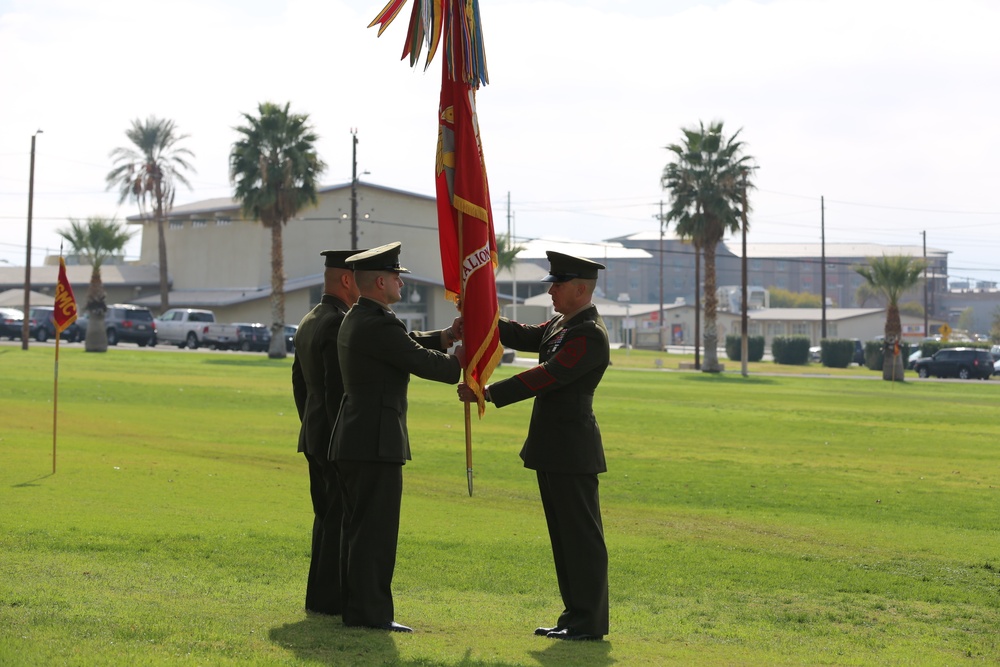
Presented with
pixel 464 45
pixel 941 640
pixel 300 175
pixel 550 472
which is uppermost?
pixel 300 175

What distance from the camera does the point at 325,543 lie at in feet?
26.0

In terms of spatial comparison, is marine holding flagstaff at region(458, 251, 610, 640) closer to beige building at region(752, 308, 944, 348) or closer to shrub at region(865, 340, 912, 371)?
shrub at region(865, 340, 912, 371)

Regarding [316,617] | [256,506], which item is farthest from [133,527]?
[316,617]

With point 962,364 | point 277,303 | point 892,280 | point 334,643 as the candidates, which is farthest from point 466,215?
point 962,364

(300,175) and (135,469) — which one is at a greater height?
(300,175)

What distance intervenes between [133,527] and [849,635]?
6215 mm

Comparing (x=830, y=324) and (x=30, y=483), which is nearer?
(x=30, y=483)

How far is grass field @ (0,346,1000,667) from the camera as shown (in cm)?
705

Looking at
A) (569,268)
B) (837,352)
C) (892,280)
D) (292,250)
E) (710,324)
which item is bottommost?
(837,352)

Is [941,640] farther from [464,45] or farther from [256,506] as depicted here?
[256,506]

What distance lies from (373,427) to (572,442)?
120 cm

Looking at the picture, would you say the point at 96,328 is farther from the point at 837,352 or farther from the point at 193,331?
the point at 837,352

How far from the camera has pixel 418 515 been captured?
12625mm

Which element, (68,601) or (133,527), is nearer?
(68,601)
